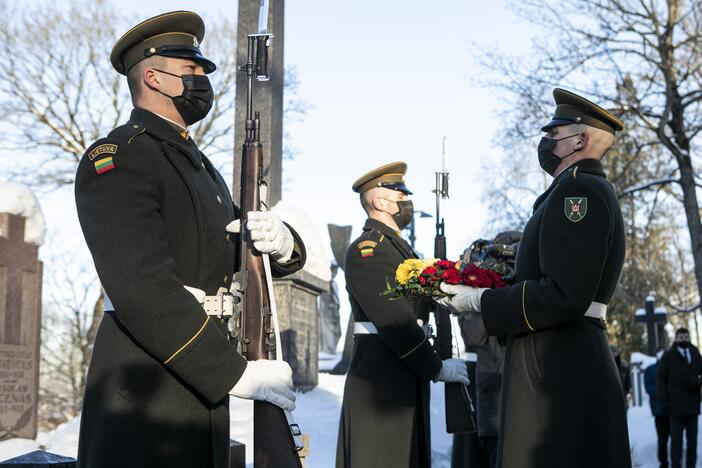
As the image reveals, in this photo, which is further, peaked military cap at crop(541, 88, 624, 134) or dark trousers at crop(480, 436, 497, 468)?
dark trousers at crop(480, 436, 497, 468)

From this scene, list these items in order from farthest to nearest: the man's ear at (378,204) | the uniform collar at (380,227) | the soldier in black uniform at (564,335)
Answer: the man's ear at (378,204)
the uniform collar at (380,227)
the soldier in black uniform at (564,335)

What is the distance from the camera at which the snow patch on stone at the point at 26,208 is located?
1177 centimetres

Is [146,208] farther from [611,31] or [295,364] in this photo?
[611,31]

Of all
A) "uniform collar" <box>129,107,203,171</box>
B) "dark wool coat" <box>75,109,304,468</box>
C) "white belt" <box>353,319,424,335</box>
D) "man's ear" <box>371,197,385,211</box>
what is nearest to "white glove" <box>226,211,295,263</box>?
"dark wool coat" <box>75,109,304,468</box>

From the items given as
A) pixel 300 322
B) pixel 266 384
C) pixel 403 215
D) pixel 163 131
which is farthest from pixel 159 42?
pixel 300 322

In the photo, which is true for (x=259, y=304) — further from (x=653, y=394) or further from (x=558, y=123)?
(x=653, y=394)

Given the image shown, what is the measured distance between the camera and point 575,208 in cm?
434

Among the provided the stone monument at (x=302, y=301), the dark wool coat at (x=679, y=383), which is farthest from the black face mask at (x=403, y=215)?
the dark wool coat at (x=679, y=383)

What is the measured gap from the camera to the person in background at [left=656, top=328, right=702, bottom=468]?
41.4 ft

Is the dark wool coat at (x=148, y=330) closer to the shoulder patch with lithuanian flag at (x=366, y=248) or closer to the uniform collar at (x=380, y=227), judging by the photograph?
the shoulder patch with lithuanian flag at (x=366, y=248)

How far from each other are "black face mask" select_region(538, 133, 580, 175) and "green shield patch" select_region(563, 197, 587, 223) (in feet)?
1.49

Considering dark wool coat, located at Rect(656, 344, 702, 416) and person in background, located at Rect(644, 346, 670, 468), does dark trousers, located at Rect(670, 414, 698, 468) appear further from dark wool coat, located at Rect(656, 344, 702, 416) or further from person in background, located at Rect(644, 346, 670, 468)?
person in background, located at Rect(644, 346, 670, 468)

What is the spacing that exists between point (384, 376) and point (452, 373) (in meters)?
0.43

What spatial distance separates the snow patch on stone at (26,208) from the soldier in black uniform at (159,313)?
8.89 m
